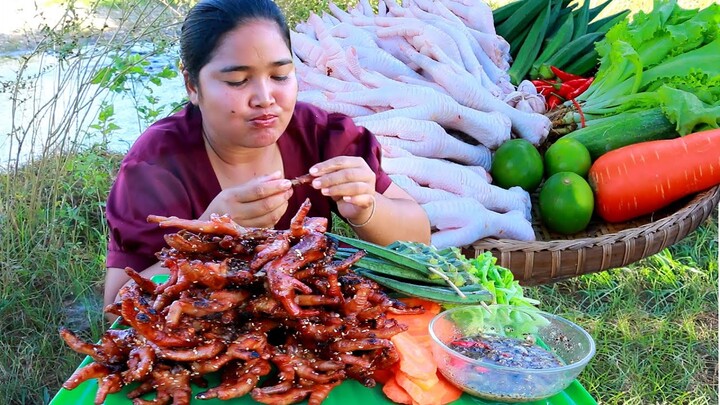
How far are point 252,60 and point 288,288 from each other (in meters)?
0.75

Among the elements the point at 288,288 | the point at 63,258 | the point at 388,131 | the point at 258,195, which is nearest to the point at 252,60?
the point at 258,195

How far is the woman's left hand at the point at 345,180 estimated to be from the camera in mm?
1646

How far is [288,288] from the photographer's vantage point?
119 centimetres

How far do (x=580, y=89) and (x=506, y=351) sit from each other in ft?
10.6

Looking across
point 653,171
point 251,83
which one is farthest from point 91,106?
point 653,171

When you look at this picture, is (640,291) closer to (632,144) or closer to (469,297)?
(632,144)

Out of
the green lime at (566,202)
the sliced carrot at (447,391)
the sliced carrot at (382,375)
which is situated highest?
the sliced carrot at (382,375)

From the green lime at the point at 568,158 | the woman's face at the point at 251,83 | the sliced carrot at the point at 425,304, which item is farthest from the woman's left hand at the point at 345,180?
the green lime at the point at 568,158

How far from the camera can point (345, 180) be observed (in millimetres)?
1679

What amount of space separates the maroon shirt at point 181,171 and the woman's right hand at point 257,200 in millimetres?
306

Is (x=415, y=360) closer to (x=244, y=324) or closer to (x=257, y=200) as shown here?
(x=244, y=324)

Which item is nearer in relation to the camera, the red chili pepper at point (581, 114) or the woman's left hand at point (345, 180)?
the woman's left hand at point (345, 180)

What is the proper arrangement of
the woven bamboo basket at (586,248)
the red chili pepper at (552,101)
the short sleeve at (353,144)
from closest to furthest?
1. the short sleeve at (353,144)
2. the woven bamboo basket at (586,248)
3. the red chili pepper at (552,101)

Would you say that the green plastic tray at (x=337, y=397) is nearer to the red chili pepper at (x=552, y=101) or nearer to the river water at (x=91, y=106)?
the river water at (x=91, y=106)
